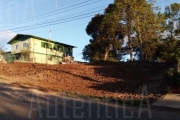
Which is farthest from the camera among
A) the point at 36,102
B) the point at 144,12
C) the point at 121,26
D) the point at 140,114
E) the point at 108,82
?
the point at 121,26

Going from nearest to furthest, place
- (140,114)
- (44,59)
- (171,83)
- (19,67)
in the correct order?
(140,114) < (171,83) < (19,67) < (44,59)

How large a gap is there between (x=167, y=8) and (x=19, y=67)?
64.8ft

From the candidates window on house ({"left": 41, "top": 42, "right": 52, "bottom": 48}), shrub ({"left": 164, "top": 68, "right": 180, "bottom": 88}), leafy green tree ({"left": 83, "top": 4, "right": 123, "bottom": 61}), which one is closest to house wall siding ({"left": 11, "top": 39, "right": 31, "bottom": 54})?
window on house ({"left": 41, "top": 42, "right": 52, "bottom": 48})

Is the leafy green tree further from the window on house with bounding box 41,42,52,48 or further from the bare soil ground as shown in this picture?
the bare soil ground

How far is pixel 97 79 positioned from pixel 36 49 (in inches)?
1069

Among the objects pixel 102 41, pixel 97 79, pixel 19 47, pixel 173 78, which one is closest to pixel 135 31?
pixel 102 41

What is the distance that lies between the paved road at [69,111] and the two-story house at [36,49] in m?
30.7

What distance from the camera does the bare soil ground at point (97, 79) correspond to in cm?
1421

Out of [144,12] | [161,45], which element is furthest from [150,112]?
[161,45]

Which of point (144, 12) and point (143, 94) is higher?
point (144, 12)

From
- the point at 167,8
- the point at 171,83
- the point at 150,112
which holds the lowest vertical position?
the point at 150,112

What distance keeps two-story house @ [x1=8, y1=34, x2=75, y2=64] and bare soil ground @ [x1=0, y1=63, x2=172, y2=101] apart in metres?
18.1

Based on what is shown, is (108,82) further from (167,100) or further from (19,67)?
(19,67)

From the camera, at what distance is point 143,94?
13383 mm
